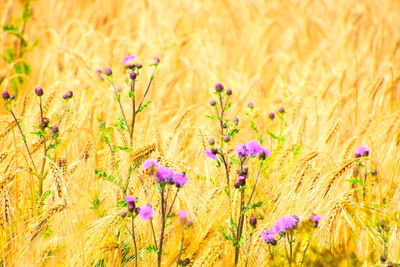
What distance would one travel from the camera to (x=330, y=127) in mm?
3020

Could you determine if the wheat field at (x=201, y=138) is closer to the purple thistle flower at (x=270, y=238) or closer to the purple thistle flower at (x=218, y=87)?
the purple thistle flower at (x=270, y=238)

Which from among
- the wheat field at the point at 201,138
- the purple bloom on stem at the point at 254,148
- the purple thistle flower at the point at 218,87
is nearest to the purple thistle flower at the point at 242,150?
the purple bloom on stem at the point at 254,148

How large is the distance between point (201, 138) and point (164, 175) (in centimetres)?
79

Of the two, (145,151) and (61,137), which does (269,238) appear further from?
(61,137)

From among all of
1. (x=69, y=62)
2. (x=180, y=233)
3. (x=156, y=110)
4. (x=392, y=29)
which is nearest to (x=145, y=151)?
(x=180, y=233)

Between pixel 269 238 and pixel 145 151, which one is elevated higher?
pixel 145 151

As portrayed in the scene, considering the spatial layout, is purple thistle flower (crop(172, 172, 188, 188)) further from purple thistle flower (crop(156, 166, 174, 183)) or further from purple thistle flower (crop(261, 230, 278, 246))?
purple thistle flower (crop(261, 230, 278, 246))

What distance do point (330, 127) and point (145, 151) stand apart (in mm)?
1377

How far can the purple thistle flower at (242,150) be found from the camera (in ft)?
6.11

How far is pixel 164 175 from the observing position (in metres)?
1.63

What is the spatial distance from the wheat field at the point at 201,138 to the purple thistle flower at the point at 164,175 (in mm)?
263

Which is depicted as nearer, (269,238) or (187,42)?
(269,238)

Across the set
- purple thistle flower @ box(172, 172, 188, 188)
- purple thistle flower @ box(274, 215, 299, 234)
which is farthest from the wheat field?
purple thistle flower @ box(172, 172, 188, 188)

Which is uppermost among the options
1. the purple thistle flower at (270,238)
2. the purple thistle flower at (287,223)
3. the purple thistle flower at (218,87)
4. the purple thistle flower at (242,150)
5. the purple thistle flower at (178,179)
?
the purple thistle flower at (218,87)
